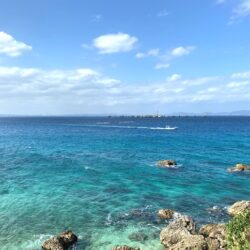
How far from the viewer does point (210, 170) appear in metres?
66.3

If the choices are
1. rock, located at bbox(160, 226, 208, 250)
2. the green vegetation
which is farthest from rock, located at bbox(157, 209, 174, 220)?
the green vegetation

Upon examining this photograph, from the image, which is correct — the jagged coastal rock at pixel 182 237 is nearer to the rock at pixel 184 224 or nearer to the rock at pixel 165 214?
the rock at pixel 184 224

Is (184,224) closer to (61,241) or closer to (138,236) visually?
(138,236)

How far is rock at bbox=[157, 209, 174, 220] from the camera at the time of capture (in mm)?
38906

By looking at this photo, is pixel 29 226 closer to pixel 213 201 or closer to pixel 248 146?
pixel 213 201

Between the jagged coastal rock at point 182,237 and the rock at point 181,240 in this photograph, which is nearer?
the rock at point 181,240

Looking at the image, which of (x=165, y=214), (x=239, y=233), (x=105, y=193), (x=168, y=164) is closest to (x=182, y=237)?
(x=165, y=214)

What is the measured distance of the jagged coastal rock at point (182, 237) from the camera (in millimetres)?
29312

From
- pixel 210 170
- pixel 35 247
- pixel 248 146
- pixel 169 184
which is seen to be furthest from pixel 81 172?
pixel 248 146

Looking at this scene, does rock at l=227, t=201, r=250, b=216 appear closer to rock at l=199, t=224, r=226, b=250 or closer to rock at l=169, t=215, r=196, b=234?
rock at l=199, t=224, r=226, b=250

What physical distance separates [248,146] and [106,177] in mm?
58523

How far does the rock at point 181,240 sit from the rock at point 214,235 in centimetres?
84

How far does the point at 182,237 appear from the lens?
103 ft

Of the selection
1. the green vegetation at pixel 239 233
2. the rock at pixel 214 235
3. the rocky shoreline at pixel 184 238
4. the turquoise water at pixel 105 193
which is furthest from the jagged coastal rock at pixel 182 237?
the green vegetation at pixel 239 233
